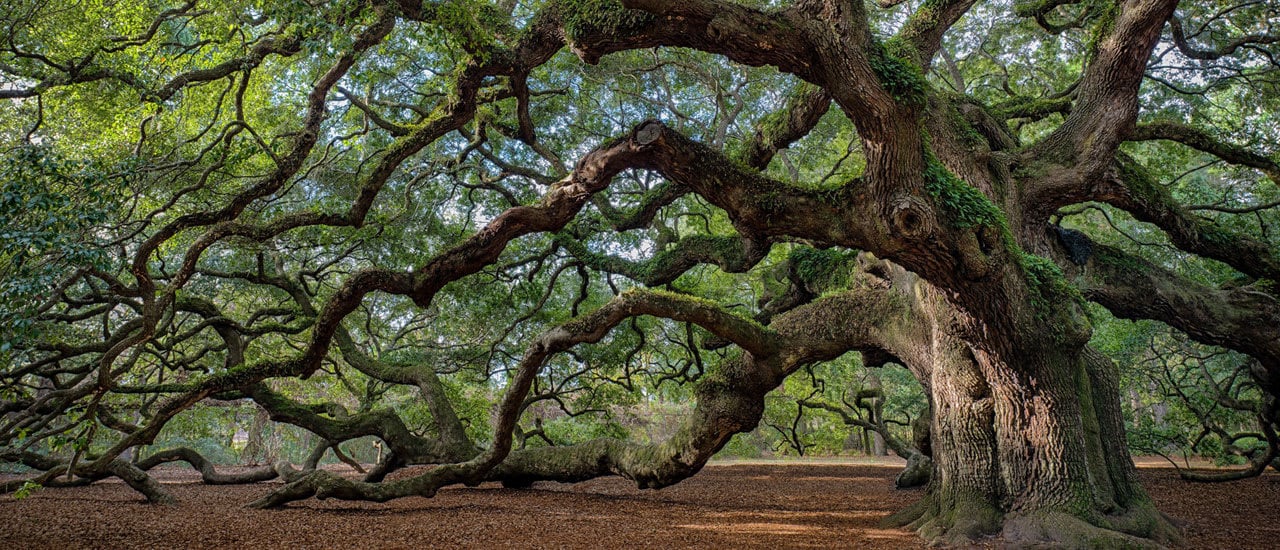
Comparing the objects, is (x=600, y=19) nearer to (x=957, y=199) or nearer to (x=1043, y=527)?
(x=957, y=199)

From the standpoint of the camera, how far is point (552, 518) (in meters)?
6.41

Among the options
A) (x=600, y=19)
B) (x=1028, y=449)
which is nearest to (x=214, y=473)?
(x=600, y=19)

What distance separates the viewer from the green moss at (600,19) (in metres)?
4.68

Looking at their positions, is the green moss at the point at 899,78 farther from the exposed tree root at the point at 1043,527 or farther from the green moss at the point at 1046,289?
the exposed tree root at the point at 1043,527

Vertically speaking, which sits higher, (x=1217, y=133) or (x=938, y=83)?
(x=938, y=83)

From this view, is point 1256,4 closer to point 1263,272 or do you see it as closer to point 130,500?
point 1263,272

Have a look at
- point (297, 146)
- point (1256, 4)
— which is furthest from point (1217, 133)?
point (297, 146)

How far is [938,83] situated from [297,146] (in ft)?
33.3

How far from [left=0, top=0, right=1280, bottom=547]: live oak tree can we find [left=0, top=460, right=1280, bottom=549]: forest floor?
1.40ft

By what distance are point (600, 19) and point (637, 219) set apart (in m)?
3.29

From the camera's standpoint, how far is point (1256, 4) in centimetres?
813

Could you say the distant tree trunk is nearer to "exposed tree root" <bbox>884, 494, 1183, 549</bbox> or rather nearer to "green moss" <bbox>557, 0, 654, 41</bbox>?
"green moss" <bbox>557, 0, 654, 41</bbox>

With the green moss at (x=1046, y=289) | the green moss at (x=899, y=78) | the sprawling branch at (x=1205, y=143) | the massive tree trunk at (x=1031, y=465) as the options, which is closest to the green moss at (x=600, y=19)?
the green moss at (x=899, y=78)

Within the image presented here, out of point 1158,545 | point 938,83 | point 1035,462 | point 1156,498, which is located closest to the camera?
point 1158,545
